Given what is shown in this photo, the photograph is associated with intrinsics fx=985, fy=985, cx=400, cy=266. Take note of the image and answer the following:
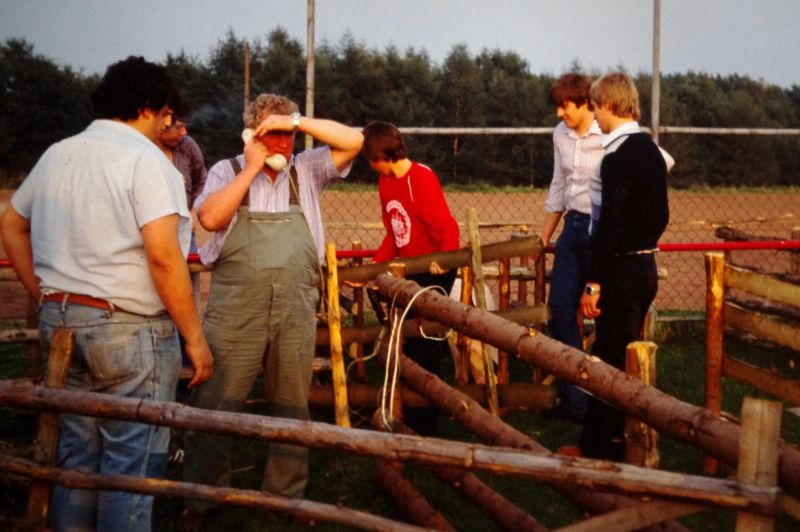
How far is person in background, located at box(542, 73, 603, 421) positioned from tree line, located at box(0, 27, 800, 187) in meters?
22.1

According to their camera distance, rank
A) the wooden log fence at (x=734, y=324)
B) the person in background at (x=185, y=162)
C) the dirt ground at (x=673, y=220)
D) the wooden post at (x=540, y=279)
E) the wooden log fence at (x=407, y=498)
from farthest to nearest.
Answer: the dirt ground at (x=673, y=220), the wooden post at (x=540, y=279), the person in background at (x=185, y=162), the wooden log fence at (x=734, y=324), the wooden log fence at (x=407, y=498)

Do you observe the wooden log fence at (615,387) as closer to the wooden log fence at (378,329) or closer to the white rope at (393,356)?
the white rope at (393,356)

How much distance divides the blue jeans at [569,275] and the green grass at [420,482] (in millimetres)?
655

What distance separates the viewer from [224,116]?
98.0 feet

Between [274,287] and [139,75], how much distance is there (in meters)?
1.22

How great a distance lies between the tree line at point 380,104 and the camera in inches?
1154

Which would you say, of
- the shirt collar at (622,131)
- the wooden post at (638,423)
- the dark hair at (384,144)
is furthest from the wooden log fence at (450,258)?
the wooden post at (638,423)

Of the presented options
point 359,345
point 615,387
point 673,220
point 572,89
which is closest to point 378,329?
point 359,345

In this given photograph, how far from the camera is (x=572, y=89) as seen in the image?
5.94 meters

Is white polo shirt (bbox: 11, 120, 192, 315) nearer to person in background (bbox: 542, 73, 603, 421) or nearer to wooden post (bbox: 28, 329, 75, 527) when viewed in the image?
wooden post (bbox: 28, 329, 75, 527)

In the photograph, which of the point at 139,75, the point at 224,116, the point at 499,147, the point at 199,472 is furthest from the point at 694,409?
the point at 224,116

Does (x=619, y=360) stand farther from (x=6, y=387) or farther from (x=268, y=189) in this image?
(x=6, y=387)

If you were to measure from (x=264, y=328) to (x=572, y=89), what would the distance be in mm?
2613

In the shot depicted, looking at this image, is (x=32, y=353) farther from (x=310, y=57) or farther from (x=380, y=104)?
(x=380, y=104)
